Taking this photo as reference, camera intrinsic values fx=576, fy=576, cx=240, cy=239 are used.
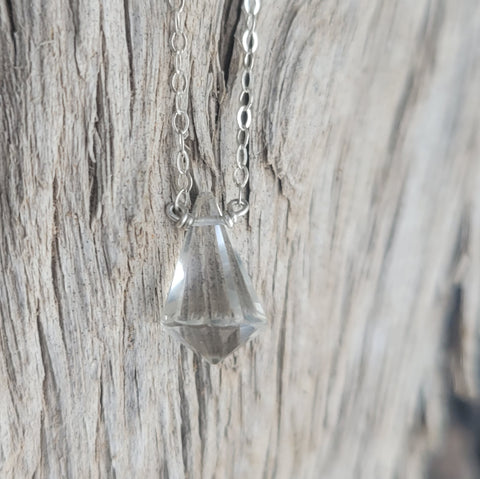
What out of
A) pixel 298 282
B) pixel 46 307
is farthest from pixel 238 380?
pixel 46 307

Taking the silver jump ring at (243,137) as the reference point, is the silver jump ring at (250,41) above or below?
above

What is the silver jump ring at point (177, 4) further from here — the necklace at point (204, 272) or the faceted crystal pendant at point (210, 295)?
the faceted crystal pendant at point (210, 295)

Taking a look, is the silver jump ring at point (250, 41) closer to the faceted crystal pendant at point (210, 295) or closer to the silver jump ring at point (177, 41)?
the silver jump ring at point (177, 41)

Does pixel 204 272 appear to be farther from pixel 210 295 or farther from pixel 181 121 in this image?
pixel 181 121

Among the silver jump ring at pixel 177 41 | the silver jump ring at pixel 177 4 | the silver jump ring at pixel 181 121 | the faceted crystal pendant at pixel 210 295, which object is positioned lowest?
the faceted crystal pendant at pixel 210 295

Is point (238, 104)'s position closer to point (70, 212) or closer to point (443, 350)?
point (70, 212)

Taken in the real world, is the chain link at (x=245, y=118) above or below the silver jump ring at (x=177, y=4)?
below

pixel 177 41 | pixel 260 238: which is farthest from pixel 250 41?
pixel 260 238

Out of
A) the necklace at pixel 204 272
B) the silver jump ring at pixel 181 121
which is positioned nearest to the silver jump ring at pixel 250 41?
the necklace at pixel 204 272

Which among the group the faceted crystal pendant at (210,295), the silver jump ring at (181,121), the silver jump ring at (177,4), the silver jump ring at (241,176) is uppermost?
the silver jump ring at (177,4)
